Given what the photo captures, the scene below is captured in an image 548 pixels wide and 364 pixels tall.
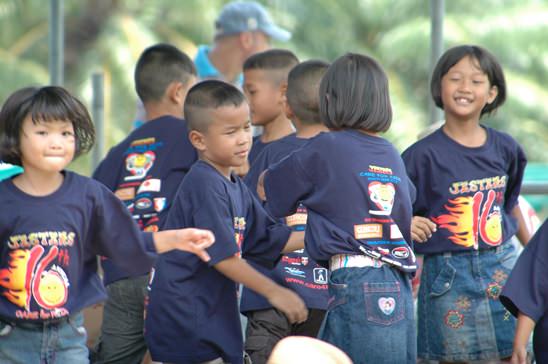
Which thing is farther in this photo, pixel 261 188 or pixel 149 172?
pixel 149 172

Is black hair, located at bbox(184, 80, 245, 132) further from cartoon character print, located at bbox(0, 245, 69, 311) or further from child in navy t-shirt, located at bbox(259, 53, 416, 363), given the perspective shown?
cartoon character print, located at bbox(0, 245, 69, 311)

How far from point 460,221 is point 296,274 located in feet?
2.46

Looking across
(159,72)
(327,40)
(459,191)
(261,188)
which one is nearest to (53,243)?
(261,188)

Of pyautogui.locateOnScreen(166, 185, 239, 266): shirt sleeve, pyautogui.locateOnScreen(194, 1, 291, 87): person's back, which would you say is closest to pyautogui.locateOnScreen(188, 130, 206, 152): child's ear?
pyautogui.locateOnScreen(166, 185, 239, 266): shirt sleeve

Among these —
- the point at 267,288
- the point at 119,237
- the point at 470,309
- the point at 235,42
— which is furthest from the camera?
the point at 235,42

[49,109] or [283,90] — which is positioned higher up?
[283,90]

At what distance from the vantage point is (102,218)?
381 centimetres

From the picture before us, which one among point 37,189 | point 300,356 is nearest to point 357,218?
point 37,189

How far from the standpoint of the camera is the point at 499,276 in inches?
191

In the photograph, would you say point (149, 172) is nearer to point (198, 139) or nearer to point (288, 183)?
point (198, 139)

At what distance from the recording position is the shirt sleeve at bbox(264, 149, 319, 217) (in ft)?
13.4

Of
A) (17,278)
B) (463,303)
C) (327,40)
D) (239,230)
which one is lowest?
(463,303)

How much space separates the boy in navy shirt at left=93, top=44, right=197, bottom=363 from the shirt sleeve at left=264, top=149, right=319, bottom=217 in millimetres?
920

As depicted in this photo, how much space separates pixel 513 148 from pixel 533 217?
3.30 ft
